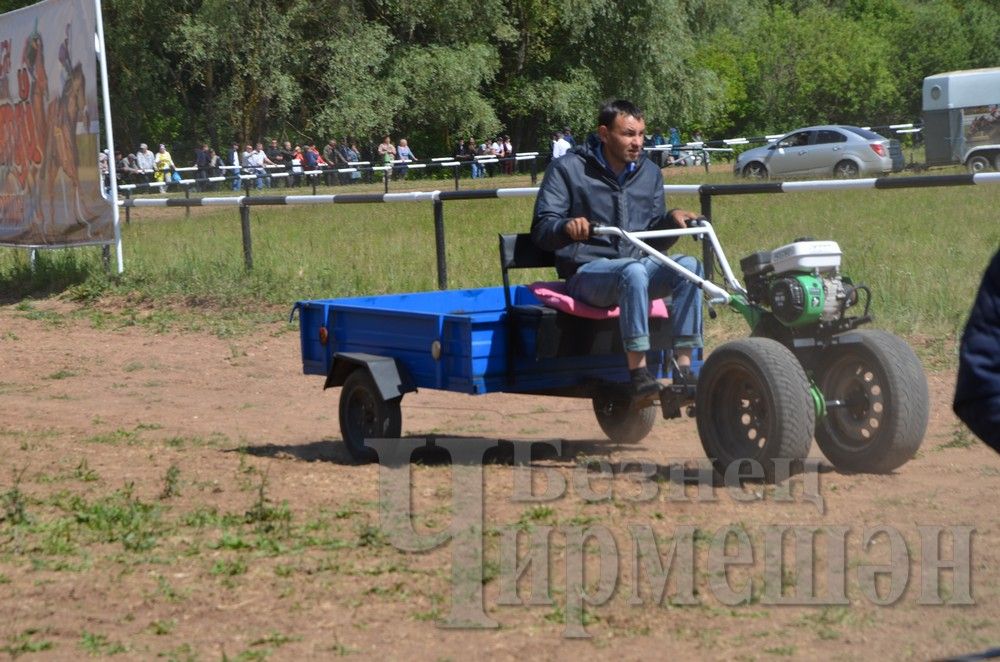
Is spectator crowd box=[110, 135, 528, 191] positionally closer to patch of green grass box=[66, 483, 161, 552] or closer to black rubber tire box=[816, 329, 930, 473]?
patch of green grass box=[66, 483, 161, 552]

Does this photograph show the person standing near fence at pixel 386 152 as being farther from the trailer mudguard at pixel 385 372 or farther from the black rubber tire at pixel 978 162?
the trailer mudguard at pixel 385 372

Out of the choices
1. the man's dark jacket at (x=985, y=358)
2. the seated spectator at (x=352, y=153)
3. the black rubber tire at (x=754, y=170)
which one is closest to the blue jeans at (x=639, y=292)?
the man's dark jacket at (x=985, y=358)

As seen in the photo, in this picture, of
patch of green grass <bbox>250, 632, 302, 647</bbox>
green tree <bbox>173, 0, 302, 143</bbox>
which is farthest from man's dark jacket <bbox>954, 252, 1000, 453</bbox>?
green tree <bbox>173, 0, 302, 143</bbox>

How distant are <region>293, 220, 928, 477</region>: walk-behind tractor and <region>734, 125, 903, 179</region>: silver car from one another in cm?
2838

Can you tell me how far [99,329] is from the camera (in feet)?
47.8

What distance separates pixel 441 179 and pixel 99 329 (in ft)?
92.8

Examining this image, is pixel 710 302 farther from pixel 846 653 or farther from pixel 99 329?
pixel 99 329

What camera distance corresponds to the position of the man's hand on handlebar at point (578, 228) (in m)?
7.08

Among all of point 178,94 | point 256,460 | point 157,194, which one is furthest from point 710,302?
point 178,94

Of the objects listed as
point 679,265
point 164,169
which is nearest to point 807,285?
point 679,265

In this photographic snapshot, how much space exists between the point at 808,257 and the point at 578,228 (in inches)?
47.6

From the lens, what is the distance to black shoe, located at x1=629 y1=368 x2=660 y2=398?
702 cm

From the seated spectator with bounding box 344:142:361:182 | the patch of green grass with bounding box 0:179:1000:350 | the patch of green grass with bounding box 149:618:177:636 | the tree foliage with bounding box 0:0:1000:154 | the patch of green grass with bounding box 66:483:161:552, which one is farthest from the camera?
the tree foliage with bounding box 0:0:1000:154

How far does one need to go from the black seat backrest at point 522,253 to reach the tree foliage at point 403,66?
127 feet
